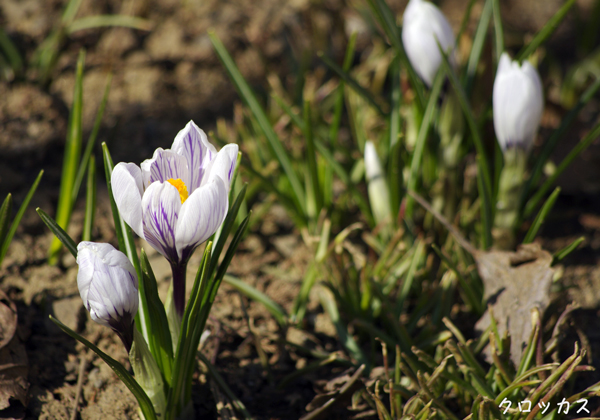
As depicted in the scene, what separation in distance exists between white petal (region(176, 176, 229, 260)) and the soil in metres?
0.52

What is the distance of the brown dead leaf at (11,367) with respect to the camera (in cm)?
118

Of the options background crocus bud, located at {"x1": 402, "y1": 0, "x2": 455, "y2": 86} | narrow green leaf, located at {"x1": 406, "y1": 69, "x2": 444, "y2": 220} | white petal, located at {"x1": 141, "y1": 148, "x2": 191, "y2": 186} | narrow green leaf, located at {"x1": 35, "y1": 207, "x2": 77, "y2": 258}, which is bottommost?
narrow green leaf, located at {"x1": 35, "y1": 207, "x2": 77, "y2": 258}

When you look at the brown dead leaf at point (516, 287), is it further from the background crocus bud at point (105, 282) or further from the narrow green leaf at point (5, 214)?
the narrow green leaf at point (5, 214)

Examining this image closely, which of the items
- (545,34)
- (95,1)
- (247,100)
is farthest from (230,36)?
(545,34)

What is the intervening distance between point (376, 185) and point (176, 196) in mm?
953

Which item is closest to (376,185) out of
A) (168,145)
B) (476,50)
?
(476,50)

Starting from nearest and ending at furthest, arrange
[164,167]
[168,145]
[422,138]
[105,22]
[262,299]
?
[164,167]
[262,299]
[422,138]
[168,145]
[105,22]

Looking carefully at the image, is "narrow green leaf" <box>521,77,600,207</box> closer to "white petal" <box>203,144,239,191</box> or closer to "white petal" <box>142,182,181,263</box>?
"white petal" <box>203,144,239,191</box>

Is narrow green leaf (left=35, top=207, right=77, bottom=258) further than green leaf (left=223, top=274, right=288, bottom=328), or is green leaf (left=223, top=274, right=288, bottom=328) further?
green leaf (left=223, top=274, right=288, bottom=328)

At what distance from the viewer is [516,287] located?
1.45 m

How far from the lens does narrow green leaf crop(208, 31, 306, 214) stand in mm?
1734

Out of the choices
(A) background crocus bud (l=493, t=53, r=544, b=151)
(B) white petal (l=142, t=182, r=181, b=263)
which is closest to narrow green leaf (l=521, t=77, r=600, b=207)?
(A) background crocus bud (l=493, t=53, r=544, b=151)

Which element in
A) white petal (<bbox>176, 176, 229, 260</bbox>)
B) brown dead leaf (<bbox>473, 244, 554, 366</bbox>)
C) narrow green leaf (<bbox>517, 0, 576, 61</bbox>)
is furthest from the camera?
narrow green leaf (<bbox>517, 0, 576, 61</bbox>)

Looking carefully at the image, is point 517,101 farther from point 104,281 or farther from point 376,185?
point 104,281
